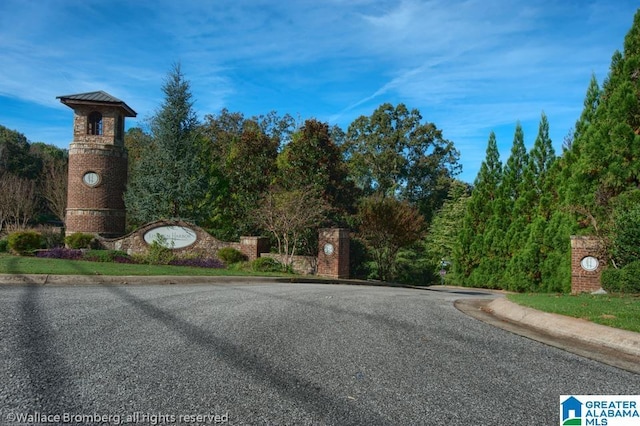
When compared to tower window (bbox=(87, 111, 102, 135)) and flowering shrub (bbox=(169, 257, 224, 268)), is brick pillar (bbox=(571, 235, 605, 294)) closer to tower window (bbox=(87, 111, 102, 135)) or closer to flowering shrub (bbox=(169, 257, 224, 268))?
flowering shrub (bbox=(169, 257, 224, 268))

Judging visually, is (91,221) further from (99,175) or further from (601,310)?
(601,310)

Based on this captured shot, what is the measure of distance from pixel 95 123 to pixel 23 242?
9.13m

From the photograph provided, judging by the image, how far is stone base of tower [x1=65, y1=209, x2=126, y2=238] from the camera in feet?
89.5

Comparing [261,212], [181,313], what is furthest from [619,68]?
[181,313]

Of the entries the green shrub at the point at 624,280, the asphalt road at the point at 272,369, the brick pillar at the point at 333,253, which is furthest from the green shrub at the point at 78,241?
the green shrub at the point at 624,280

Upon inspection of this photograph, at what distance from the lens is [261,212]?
2506cm

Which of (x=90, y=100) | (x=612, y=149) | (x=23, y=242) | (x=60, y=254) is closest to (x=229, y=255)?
(x=60, y=254)

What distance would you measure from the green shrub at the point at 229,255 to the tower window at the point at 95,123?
11084 millimetres

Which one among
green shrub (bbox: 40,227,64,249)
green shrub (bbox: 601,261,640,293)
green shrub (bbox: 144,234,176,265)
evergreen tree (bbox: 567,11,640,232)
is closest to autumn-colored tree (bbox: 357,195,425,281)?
evergreen tree (bbox: 567,11,640,232)

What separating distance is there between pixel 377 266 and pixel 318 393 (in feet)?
76.2

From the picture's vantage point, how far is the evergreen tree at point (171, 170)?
2861cm

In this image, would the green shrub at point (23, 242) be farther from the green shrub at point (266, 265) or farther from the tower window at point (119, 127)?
the green shrub at point (266, 265)

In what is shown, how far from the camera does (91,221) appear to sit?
27.4 m

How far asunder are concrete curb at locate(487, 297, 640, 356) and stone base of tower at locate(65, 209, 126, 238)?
23.1m
